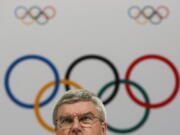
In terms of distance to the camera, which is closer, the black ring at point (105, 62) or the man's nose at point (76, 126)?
the man's nose at point (76, 126)

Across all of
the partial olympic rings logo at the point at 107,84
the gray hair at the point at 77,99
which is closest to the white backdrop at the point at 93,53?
the partial olympic rings logo at the point at 107,84

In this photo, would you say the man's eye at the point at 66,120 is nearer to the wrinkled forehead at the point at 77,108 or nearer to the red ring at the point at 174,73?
the wrinkled forehead at the point at 77,108

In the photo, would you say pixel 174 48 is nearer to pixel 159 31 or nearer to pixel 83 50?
pixel 159 31

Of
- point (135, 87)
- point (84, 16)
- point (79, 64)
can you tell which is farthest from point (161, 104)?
point (84, 16)

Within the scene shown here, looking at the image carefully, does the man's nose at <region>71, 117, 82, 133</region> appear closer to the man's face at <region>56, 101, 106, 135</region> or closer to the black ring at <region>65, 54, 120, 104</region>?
the man's face at <region>56, 101, 106, 135</region>

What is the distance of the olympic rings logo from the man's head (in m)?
1.01

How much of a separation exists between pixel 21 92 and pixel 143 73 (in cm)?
67

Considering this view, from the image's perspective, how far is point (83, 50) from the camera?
7.01 ft

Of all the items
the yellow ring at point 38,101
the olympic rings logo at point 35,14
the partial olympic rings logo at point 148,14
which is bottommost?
the yellow ring at point 38,101

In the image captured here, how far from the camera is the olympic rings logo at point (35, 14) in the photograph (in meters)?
2.16

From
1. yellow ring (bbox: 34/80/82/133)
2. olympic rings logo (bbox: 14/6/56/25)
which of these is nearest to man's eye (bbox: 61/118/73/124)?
yellow ring (bbox: 34/80/82/133)

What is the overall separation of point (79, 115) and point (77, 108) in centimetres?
2

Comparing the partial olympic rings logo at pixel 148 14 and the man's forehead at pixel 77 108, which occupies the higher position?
the partial olympic rings logo at pixel 148 14

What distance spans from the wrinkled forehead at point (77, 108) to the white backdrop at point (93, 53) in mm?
904
